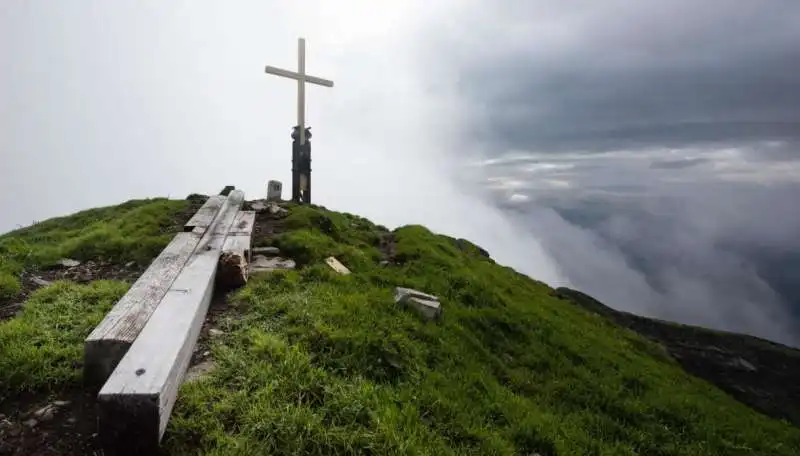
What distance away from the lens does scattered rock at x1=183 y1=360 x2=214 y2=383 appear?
4.88m

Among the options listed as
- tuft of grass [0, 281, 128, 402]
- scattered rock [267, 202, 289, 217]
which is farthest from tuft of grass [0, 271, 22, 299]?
scattered rock [267, 202, 289, 217]

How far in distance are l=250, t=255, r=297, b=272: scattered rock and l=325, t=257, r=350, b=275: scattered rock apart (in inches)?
29.1

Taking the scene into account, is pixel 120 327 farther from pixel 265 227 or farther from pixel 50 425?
pixel 265 227

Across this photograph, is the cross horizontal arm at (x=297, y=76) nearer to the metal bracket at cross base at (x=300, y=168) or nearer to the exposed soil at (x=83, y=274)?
the metal bracket at cross base at (x=300, y=168)

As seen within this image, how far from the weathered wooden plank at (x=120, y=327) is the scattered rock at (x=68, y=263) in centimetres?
388

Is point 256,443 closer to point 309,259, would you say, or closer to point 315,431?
point 315,431

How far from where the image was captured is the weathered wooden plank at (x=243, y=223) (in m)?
10.8

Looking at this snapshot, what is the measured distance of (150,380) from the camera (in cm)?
387

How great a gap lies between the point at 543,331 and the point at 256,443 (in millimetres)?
7895

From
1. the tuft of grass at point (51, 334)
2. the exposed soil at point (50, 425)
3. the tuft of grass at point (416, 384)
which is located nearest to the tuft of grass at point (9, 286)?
the tuft of grass at point (51, 334)

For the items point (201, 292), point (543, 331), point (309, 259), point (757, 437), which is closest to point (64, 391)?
point (201, 292)

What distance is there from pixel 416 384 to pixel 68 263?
8.12 m

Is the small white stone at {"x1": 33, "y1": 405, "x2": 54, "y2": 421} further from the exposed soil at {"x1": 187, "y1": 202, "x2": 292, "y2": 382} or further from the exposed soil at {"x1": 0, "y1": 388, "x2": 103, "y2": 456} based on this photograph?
the exposed soil at {"x1": 187, "y1": 202, "x2": 292, "y2": 382}

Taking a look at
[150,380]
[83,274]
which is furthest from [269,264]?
[150,380]
